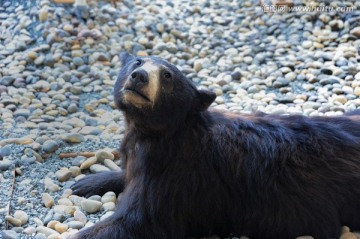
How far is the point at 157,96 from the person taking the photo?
3.77 m

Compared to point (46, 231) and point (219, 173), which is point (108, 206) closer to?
point (46, 231)

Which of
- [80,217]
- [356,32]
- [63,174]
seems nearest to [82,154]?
[63,174]

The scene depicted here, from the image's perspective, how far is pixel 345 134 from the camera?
3.99 meters

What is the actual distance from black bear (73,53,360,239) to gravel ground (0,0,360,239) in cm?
A: 32

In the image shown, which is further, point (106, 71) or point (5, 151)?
point (106, 71)

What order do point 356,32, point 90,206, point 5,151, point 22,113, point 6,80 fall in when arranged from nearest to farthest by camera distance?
point 90,206 → point 5,151 → point 22,113 → point 6,80 → point 356,32

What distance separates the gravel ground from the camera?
456 cm

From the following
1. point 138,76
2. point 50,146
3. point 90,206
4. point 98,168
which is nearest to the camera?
point 138,76

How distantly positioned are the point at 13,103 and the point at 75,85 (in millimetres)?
692

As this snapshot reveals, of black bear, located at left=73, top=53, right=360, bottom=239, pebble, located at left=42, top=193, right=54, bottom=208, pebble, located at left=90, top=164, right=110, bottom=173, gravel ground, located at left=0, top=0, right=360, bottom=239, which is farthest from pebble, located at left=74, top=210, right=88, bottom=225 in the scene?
pebble, located at left=90, top=164, right=110, bottom=173

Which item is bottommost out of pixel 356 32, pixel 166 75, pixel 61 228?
pixel 61 228

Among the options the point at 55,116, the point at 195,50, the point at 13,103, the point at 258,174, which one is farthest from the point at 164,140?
the point at 195,50

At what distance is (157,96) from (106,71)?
3.09 m

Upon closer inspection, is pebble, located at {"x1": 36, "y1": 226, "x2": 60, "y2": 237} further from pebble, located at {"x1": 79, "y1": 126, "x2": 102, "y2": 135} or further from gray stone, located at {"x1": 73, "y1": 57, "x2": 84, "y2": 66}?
gray stone, located at {"x1": 73, "y1": 57, "x2": 84, "y2": 66}
